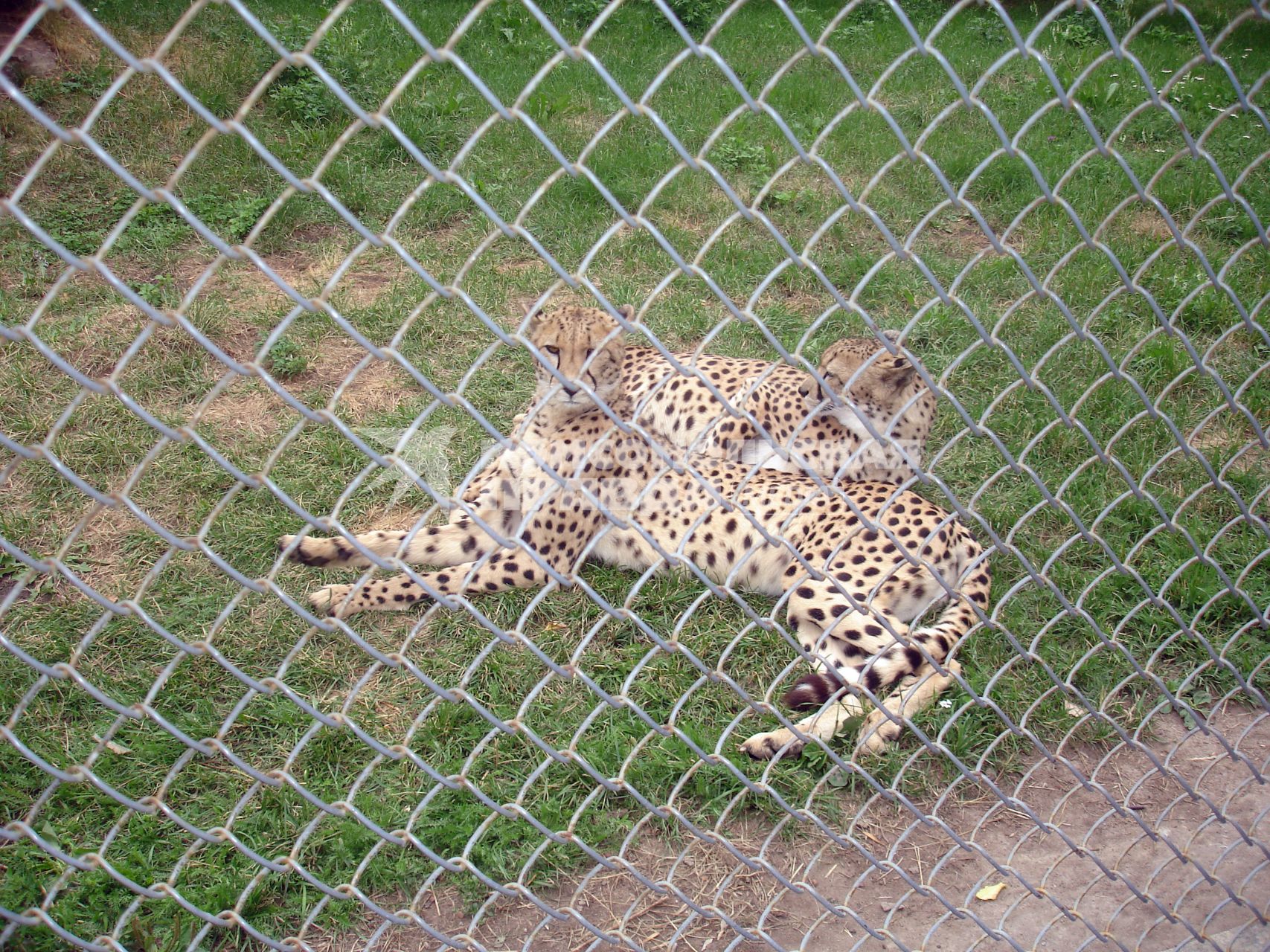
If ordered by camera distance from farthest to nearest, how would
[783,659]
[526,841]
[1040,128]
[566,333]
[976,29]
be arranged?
[976,29], [1040,128], [566,333], [783,659], [526,841]

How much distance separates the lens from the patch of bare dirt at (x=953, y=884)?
7.14 feet

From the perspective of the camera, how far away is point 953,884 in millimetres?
2357

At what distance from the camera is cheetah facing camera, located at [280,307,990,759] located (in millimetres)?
2891

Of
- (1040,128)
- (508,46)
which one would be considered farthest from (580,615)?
(508,46)

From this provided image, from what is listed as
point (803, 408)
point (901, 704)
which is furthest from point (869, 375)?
point (901, 704)

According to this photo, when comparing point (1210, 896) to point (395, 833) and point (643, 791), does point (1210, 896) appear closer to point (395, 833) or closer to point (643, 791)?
point (643, 791)

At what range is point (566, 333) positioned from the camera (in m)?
3.40

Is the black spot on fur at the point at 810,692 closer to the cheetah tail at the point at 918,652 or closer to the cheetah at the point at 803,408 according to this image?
the cheetah tail at the point at 918,652

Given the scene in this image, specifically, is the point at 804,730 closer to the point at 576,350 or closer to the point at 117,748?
the point at 576,350

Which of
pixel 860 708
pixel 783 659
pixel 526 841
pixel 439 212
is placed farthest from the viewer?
pixel 439 212

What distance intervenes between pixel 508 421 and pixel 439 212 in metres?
1.70

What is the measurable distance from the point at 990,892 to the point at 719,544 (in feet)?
4.66

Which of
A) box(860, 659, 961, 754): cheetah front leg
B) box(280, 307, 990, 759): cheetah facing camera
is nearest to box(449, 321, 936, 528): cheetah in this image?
box(280, 307, 990, 759): cheetah facing camera

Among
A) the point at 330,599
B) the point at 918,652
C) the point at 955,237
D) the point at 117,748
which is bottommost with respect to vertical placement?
the point at 117,748
